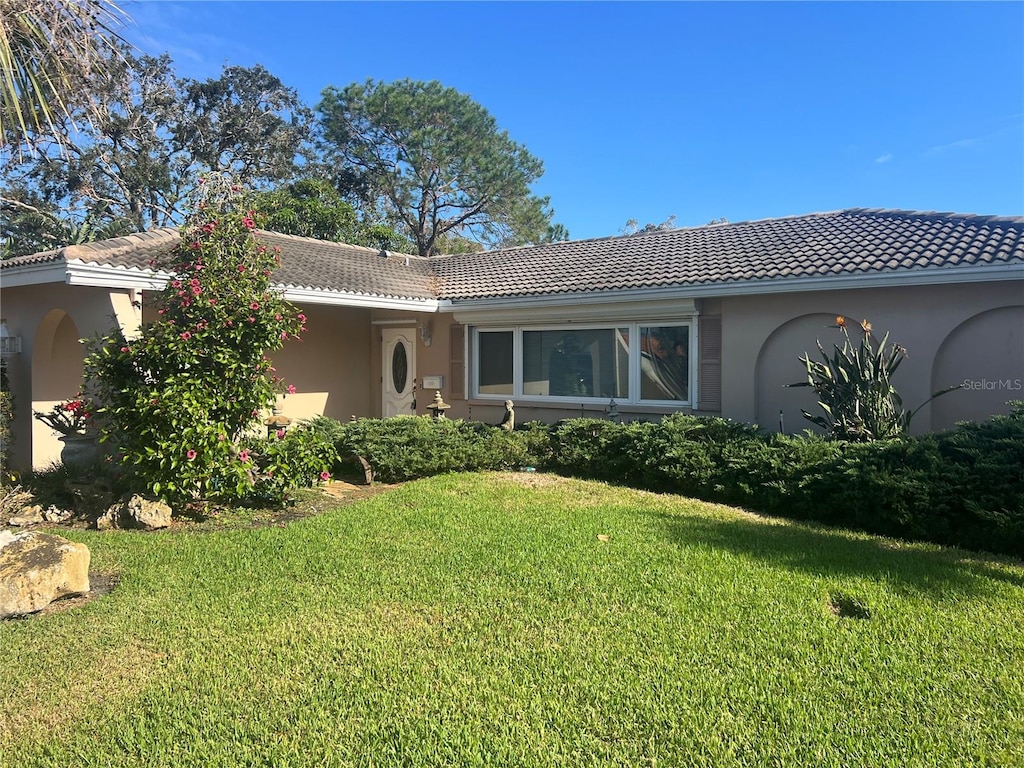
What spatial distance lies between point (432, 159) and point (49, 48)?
30.9 m

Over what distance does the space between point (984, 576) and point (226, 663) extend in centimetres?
571

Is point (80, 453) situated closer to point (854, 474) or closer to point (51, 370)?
point (51, 370)

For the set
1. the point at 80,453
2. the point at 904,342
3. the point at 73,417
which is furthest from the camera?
the point at 904,342

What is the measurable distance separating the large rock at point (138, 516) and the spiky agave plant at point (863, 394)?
7.94 meters

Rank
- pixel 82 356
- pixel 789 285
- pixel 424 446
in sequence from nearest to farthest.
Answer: pixel 789 285
pixel 424 446
pixel 82 356

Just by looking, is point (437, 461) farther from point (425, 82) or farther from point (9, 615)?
point (425, 82)

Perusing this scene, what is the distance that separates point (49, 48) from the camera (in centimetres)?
534

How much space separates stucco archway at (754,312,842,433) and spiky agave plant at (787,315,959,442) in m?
1.07

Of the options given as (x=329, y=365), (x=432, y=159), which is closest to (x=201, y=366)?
(x=329, y=365)

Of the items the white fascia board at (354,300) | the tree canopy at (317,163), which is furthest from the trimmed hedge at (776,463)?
the tree canopy at (317,163)

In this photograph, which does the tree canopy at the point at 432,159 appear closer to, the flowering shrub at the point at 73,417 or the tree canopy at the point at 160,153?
the tree canopy at the point at 160,153

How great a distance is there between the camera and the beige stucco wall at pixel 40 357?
9.53 meters

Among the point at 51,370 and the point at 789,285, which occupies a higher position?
the point at 789,285

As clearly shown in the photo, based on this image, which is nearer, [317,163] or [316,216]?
[316,216]
